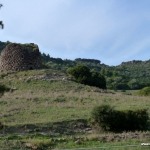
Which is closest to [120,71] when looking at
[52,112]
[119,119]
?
[52,112]

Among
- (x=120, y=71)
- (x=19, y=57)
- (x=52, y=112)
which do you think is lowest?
(x=52, y=112)

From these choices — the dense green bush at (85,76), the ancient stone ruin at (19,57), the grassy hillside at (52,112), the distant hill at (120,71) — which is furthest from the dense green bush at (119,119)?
the distant hill at (120,71)

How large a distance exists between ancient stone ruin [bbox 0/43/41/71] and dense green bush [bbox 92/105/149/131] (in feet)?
92.3

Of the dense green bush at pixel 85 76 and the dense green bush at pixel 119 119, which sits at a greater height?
the dense green bush at pixel 85 76

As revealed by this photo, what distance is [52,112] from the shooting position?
2872 centimetres

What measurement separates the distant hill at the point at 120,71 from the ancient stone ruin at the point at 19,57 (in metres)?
4.03

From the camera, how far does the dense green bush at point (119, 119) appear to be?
70.9 feet

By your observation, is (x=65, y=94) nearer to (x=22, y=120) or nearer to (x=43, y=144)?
(x=22, y=120)

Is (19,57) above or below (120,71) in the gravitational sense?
below

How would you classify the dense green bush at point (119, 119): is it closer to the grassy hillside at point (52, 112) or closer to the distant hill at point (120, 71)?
the grassy hillside at point (52, 112)

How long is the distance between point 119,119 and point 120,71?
7755cm

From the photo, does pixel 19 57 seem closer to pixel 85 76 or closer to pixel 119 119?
pixel 85 76

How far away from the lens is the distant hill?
73875 mm

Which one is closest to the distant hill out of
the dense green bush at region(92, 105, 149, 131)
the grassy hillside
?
the grassy hillside
